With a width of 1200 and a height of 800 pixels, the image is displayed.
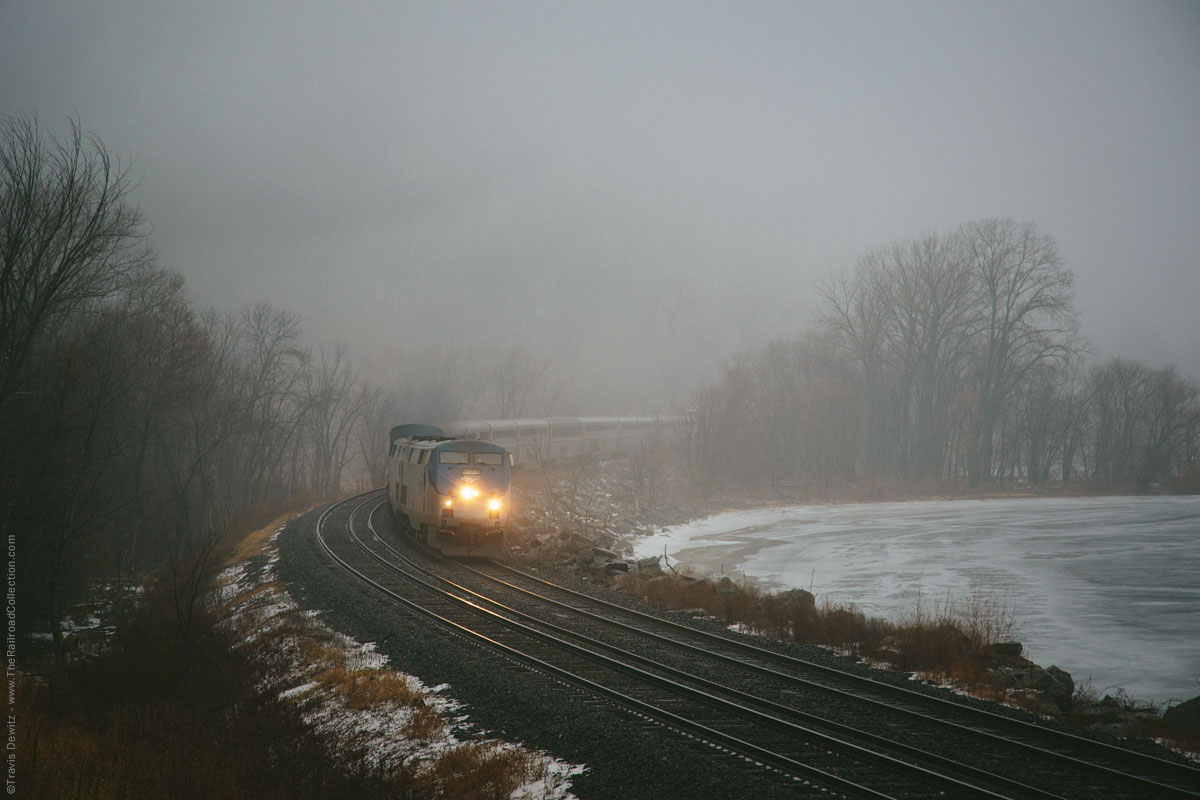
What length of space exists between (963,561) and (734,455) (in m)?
35.3

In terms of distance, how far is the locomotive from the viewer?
71.7ft

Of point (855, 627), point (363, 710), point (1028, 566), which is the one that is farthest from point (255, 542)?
point (1028, 566)

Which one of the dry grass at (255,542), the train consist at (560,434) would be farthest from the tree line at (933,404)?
the dry grass at (255,542)

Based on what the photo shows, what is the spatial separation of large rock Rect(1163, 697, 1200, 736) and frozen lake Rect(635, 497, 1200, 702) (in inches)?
125

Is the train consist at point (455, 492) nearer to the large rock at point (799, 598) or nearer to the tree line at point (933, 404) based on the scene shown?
the large rock at point (799, 598)

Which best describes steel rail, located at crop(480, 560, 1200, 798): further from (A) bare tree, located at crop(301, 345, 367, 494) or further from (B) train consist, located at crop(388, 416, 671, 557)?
(A) bare tree, located at crop(301, 345, 367, 494)

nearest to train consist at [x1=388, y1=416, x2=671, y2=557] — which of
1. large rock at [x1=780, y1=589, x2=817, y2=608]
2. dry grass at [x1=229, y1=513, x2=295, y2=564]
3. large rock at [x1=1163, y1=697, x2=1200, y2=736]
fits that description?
dry grass at [x1=229, y1=513, x2=295, y2=564]

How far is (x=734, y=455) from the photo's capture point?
66312mm

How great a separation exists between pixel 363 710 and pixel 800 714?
6.36 metres

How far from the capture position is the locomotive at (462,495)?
861 inches

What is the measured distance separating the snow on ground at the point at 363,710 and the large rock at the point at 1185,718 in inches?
364

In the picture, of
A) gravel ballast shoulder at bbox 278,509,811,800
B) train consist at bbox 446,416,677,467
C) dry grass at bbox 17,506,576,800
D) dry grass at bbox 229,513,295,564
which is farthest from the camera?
train consist at bbox 446,416,677,467

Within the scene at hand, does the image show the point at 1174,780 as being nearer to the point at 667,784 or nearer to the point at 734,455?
the point at 667,784

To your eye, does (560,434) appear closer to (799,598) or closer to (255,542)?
(255,542)
